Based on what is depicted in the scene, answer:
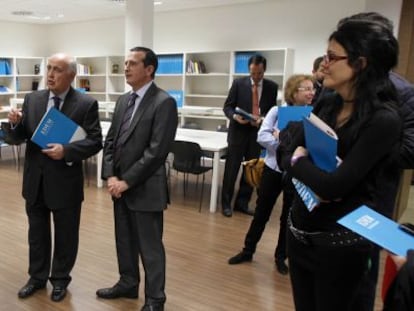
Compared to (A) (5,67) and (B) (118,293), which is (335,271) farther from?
(A) (5,67)

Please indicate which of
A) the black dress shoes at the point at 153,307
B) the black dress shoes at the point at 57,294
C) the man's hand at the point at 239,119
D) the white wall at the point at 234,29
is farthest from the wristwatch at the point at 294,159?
the white wall at the point at 234,29

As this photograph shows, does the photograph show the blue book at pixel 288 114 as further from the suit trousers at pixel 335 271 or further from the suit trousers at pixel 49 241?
the suit trousers at pixel 49 241

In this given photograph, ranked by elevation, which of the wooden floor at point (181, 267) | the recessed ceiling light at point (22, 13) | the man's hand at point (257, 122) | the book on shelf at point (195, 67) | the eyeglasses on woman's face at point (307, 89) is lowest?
the wooden floor at point (181, 267)

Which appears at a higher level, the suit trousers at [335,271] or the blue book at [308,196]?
the blue book at [308,196]

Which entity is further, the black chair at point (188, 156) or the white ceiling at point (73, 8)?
the white ceiling at point (73, 8)

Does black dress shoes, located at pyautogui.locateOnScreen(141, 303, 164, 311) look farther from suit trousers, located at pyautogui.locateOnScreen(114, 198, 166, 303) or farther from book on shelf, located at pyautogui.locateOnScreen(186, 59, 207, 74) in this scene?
book on shelf, located at pyautogui.locateOnScreen(186, 59, 207, 74)

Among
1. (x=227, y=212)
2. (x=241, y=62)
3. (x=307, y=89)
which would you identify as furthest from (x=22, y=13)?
(x=307, y=89)

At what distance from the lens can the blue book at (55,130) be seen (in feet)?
7.56

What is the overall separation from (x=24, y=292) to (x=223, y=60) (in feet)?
19.5

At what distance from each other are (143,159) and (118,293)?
1009 mm

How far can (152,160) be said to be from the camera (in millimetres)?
2191

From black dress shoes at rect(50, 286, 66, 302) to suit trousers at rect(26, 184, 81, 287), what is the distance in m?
0.03

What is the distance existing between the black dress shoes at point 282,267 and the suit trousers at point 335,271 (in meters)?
1.78

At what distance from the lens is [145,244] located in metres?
2.31
